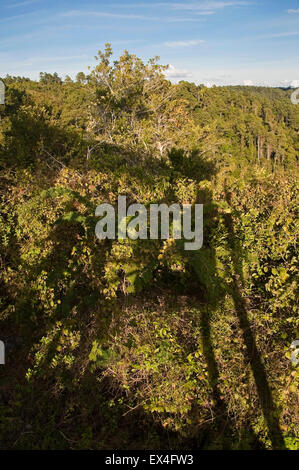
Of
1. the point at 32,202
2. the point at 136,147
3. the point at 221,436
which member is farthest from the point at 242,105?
the point at 221,436

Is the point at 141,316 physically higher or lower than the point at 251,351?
higher

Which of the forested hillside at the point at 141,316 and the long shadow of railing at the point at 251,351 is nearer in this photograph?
the long shadow of railing at the point at 251,351

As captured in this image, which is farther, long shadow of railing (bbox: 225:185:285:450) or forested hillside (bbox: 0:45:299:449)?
forested hillside (bbox: 0:45:299:449)

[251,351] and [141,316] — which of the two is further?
[141,316]

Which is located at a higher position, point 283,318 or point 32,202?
point 32,202

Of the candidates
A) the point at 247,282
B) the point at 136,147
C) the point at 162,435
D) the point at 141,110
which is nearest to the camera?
the point at 162,435
